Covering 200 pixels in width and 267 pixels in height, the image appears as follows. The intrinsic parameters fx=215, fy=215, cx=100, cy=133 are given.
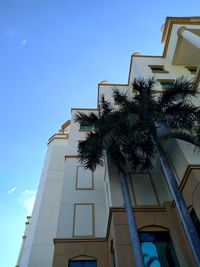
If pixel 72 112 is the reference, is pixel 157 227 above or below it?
below

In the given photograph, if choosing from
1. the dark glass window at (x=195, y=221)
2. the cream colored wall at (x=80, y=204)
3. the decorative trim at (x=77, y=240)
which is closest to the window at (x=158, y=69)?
the cream colored wall at (x=80, y=204)

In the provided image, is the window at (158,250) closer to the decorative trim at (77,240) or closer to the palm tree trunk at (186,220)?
the palm tree trunk at (186,220)

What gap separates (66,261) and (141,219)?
496 cm

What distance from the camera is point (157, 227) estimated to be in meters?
11.1

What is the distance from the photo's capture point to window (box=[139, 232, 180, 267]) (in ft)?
32.3

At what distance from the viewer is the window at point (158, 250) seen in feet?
32.3

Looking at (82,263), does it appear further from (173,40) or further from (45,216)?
(173,40)

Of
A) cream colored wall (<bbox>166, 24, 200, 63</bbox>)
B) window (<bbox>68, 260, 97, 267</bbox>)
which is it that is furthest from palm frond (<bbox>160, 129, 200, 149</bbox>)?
cream colored wall (<bbox>166, 24, 200, 63</bbox>)

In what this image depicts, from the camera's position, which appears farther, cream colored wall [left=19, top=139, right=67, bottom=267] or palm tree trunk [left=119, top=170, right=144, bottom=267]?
cream colored wall [left=19, top=139, right=67, bottom=267]

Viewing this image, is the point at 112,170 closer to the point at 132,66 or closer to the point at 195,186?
the point at 195,186

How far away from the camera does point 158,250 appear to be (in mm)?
10281

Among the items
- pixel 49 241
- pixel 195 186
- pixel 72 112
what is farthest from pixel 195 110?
pixel 72 112

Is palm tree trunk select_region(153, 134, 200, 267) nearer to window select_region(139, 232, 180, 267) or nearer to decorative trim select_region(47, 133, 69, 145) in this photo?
window select_region(139, 232, 180, 267)

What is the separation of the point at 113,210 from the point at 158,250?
2811 mm
